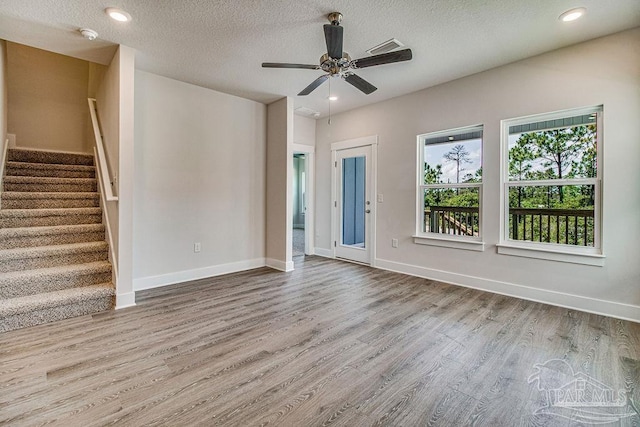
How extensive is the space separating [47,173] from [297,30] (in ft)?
13.3

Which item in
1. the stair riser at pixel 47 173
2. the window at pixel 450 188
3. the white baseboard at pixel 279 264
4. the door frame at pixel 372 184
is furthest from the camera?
the door frame at pixel 372 184

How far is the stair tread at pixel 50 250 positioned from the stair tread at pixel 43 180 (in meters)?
1.22

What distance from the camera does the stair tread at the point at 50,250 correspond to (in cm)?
294

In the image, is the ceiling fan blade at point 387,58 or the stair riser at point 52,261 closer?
the ceiling fan blade at point 387,58

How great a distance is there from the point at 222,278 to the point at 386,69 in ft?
11.4

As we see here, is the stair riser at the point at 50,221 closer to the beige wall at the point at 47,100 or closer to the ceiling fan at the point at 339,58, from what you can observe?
the beige wall at the point at 47,100

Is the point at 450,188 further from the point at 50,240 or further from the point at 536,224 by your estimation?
the point at 50,240

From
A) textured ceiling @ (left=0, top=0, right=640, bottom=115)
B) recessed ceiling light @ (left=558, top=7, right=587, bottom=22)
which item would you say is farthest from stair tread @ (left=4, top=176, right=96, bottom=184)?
recessed ceiling light @ (left=558, top=7, right=587, bottom=22)

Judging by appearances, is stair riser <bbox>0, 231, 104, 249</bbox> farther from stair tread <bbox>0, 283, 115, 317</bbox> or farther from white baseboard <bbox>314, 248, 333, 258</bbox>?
white baseboard <bbox>314, 248, 333, 258</bbox>

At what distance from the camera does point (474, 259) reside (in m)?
3.85

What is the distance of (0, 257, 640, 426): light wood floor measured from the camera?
1.62 m

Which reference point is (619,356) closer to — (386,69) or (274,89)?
(386,69)

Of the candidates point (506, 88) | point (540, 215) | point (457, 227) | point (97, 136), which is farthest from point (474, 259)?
point (97, 136)

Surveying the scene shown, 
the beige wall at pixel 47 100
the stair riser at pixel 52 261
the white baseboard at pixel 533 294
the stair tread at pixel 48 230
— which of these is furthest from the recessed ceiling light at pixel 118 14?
the white baseboard at pixel 533 294
